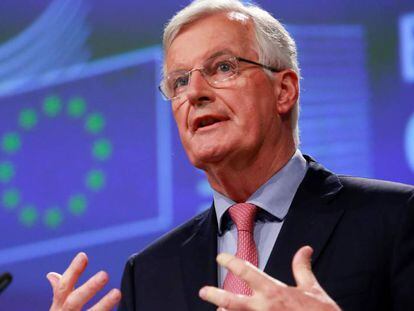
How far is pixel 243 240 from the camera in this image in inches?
92.3

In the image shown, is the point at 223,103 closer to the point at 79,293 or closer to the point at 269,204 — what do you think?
the point at 269,204

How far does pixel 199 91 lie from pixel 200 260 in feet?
1.63

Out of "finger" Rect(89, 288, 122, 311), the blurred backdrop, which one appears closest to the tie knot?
"finger" Rect(89, 288, 122, 311)

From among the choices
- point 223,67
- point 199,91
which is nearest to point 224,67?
point 223,67

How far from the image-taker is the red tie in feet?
7.41

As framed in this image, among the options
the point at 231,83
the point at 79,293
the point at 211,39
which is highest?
the point at 211,39

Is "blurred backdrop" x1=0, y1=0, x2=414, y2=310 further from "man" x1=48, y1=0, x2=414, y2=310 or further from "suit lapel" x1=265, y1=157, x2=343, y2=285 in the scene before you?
"suit lapel" x1=265, y1=157, x2=343, y2=285

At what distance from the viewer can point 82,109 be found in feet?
11.8

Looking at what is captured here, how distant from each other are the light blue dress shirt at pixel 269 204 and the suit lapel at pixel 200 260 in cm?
3

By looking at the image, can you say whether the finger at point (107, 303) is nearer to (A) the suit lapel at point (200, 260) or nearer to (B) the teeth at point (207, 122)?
(A) the suit lapel at point (200, 260)

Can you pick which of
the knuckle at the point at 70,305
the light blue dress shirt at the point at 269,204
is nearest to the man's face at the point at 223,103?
the light blue dress shirt at the point at 269,204

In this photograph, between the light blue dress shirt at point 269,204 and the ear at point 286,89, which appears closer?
the light blue dress shirt at point 269,204

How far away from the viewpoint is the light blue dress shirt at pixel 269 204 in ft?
7.80

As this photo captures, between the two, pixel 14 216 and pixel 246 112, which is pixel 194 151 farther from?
pixel 14 216
